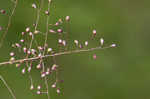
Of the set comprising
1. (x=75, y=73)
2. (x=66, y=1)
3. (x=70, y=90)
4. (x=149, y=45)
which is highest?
(x=66, y=1)

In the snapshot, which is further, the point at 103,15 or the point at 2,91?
the point at 103,15

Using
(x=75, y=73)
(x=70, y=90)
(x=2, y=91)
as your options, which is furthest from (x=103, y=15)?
(x=2, y=91)

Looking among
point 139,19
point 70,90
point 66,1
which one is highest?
point 66,1

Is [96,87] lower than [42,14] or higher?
lower

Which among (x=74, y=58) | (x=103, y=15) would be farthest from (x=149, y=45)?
(x=74, y=58)

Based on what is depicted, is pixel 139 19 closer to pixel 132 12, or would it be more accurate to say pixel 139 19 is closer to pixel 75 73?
pixel 132 12

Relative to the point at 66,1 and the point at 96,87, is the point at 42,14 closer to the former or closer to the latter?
the point at 66,1
